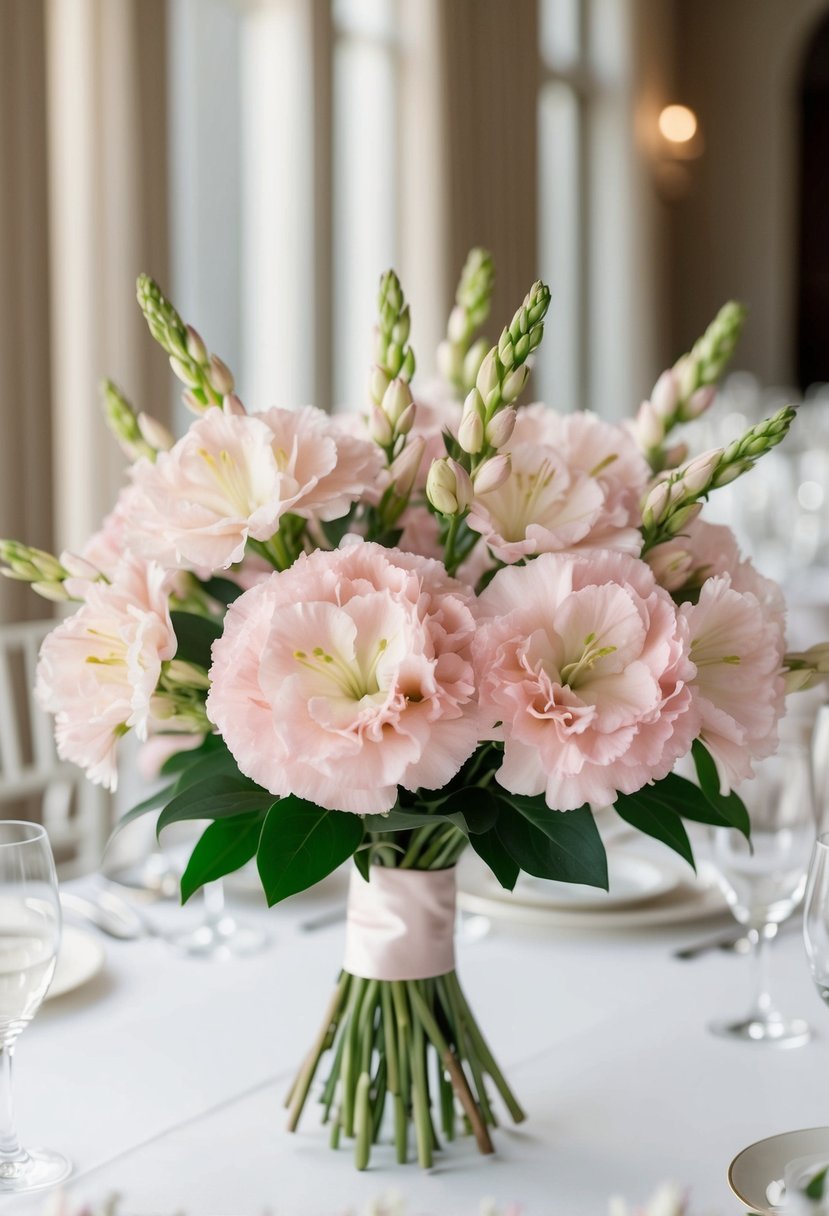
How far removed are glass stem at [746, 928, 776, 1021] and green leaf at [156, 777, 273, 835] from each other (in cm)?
49

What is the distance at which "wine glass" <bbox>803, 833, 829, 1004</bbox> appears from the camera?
3.08ft

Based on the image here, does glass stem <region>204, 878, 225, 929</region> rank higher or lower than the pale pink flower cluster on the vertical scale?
lower

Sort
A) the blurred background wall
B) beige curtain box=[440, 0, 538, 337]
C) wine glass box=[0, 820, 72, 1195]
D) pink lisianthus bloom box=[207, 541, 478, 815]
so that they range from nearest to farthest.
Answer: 1. pink lisianthus bloom box=[207, 541, 478, 815]
2. wine glass box=[0, 820, 72, 1195]
3. the blurred background wall
4. beige curtain box=[440, 0, 538, 337]

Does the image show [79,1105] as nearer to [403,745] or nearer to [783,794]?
[403,745]

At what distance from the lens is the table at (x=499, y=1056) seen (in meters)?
0.95

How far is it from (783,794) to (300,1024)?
44 centimetres

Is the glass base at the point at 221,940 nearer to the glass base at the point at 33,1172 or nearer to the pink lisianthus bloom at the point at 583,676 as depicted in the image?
the glass base at the point at 33,1172

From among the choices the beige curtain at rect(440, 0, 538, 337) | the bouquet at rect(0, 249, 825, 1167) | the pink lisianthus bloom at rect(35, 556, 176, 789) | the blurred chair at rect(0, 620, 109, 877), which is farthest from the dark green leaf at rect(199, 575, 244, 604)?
the beige curtain at rect(440, 0, 538, 337)

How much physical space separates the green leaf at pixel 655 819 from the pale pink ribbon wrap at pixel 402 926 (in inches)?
5.7

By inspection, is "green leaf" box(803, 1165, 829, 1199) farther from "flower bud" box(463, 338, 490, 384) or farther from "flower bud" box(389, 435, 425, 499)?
"flower bud" box(463, 338, 490, 384)

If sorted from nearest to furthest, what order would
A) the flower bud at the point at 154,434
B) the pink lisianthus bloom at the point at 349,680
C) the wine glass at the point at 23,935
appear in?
1. the pink lisianthus bloom at the point at 349,680
2. the wine glass at the point at 23,935
3. the flower bud at the point at 154,434

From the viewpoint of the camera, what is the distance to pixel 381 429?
0.97 metres

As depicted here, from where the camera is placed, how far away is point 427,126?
5.78 metres

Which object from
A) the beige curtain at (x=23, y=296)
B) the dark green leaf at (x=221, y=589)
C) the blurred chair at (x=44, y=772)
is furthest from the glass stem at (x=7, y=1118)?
the beige curtain at (x=23, y=296)
